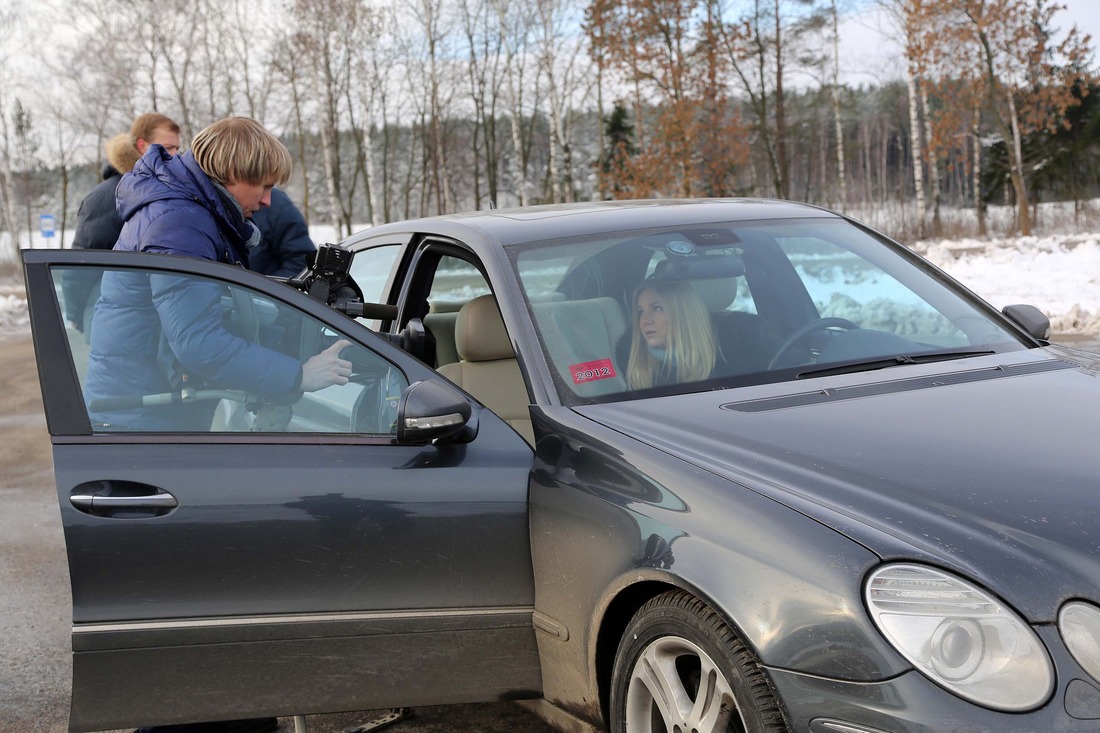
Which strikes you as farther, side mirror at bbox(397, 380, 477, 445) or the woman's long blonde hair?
the woman's long blonde hair

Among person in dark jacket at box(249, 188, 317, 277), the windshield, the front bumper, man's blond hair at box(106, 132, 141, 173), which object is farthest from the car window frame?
man's blond hair at box(106, 132, 141, 173)

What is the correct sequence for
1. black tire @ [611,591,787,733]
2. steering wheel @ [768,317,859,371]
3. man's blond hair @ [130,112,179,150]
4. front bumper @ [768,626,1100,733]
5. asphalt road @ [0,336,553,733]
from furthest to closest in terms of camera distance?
man's blond hair @ [130,112,179,150]
asphalt road @ [0,336,553,733]
steering wheel @ [768,317,859,371]
black tire @ [611,591,787,733]
front bumper @ [768,626,1100,733]

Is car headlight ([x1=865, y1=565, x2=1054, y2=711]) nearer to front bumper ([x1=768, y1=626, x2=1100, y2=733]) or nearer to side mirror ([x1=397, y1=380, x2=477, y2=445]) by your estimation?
front bumper ([x1=768, y1=626, x2=1100, y2=733])

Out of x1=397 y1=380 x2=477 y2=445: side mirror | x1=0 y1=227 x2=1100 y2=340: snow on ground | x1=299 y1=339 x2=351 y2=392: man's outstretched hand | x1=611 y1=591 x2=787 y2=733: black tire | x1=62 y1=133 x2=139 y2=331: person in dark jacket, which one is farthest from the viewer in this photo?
x1=0 y1=227 x2=1100 y2=340: snow on ground

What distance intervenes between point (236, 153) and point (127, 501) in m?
1.25

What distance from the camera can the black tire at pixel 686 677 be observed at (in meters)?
2.03

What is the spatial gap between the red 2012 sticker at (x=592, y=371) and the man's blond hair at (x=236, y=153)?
128cm

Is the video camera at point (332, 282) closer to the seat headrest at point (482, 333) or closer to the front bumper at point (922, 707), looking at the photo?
the seat headrest at point (482, 333)

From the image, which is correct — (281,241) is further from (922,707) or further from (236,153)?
(922,707)

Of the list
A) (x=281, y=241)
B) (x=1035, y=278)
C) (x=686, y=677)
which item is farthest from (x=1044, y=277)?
(x=686, y=677)

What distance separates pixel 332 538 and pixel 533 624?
54 centimetres

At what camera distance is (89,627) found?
8.79 ft

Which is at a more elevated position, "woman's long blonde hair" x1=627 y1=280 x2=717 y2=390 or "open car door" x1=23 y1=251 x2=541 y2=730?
"woman's long blonde hair" x1=627 y1=280 x2=717 y2=390

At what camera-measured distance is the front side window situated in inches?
110
